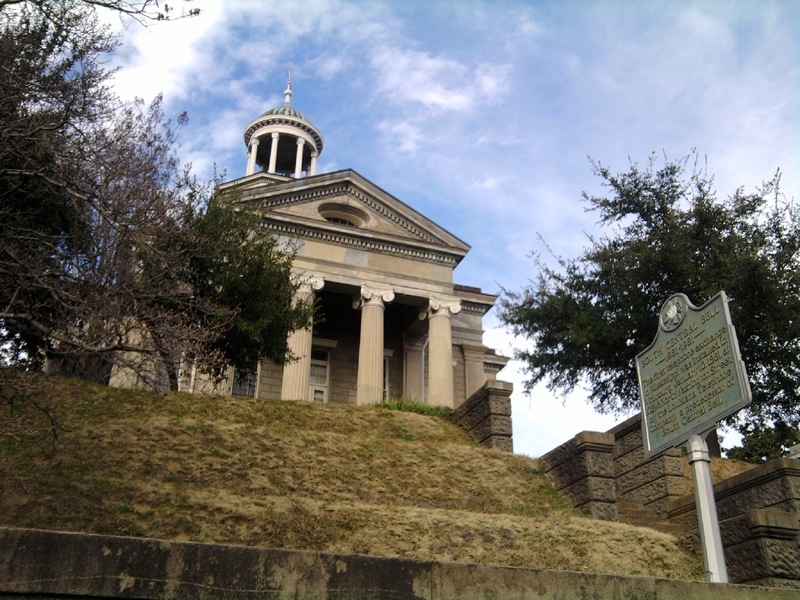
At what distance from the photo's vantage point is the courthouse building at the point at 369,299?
27906 millimetres

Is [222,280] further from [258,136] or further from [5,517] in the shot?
[258,136]

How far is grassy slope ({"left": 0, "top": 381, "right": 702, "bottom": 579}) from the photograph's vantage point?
1039 centimetres

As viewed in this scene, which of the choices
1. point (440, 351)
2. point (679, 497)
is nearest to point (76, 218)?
point (679, 497)

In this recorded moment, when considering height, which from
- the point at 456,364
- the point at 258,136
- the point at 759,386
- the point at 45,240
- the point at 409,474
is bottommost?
the point at 409,474

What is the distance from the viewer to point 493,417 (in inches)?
711

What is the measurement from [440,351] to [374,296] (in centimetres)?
326

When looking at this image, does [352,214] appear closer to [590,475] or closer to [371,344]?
[371,344]

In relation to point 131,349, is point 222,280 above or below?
above

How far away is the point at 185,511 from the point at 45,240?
448cm

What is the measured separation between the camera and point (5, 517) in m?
9.87

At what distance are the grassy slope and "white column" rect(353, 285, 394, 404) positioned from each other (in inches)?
377

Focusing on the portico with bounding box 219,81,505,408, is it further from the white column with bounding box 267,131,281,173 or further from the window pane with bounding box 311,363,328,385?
the white column with bounding box 267,131,281,173

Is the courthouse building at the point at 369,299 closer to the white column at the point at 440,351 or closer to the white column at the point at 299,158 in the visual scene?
the white column at the point at 440,351

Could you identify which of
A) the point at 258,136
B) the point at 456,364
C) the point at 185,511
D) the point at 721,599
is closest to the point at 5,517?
the point at 185,511
